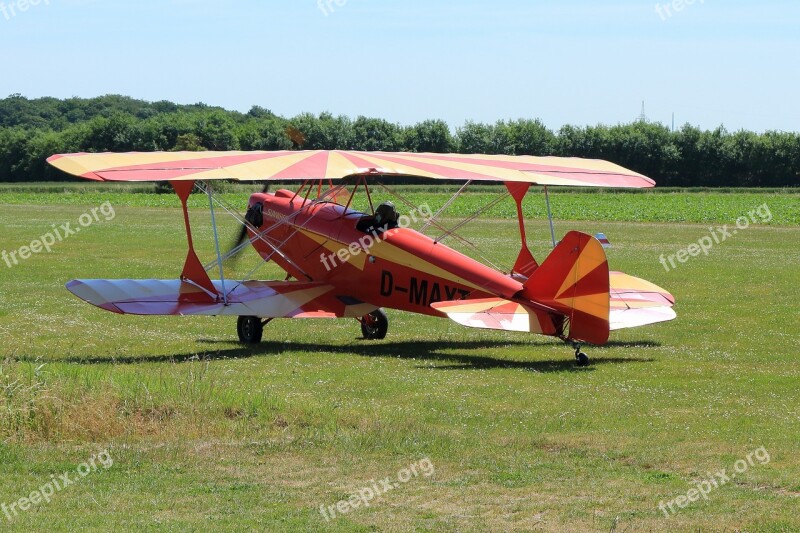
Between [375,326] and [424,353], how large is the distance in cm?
150

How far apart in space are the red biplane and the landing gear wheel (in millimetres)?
20

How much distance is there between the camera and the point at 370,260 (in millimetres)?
13742

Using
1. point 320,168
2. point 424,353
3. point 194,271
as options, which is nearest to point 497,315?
point 424,353

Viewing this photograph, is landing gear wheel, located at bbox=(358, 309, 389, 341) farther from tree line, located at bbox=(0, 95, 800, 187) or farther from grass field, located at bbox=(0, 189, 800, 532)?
tree line, located at bbox=(0, 95, 800, 187)

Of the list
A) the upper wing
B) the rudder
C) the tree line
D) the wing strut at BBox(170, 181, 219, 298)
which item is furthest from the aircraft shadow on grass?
the tree line

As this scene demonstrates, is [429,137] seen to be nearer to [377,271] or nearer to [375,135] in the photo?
[375,135]

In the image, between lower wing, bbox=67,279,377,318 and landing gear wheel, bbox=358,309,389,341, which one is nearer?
lower wing, bbox=67,279,377,318

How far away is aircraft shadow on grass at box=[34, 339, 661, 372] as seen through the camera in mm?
12234

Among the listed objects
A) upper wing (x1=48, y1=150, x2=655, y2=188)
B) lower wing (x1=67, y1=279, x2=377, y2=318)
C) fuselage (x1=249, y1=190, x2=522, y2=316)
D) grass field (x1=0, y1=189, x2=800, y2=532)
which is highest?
upper wing (x1=48, y1=150, x2=655, y2=188)

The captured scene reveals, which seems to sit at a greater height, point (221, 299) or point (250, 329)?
point (221, 299)

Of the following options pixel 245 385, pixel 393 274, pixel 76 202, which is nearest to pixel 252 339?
pixel 393 274

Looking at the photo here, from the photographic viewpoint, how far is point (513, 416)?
375 inches

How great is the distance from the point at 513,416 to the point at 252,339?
535 centimetres

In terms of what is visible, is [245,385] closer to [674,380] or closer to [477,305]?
[477,305]
